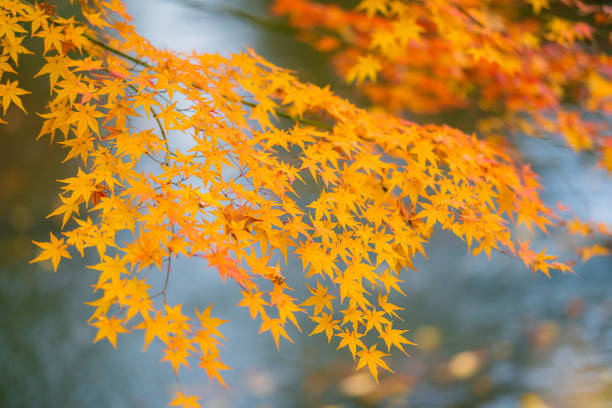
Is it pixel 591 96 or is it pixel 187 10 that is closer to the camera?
pixel 591 96

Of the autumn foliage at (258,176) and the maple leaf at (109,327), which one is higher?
the autumn foliage at (258,176)

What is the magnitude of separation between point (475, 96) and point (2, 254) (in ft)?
16.1

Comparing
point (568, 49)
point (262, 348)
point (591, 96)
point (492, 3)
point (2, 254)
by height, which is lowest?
point (262, 348)

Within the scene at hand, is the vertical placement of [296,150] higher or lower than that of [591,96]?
higher

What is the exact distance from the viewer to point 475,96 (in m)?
4.46

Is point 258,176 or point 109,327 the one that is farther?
point 258,176

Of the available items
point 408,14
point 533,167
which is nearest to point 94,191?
point 408,14

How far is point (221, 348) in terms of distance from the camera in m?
3.85

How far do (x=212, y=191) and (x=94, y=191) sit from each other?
396 millimetres

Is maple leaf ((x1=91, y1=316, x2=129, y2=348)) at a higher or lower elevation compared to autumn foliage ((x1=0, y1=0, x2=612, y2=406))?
lower

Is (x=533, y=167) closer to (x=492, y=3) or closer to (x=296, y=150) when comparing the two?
(x=492, y=3)

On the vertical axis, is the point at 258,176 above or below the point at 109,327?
above

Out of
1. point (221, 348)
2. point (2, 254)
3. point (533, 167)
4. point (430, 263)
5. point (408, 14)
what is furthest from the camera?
point (533, 167)

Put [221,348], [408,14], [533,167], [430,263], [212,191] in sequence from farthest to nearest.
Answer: [533,167]
[430,263]
[221,348]
[408,14]
[212,191]
